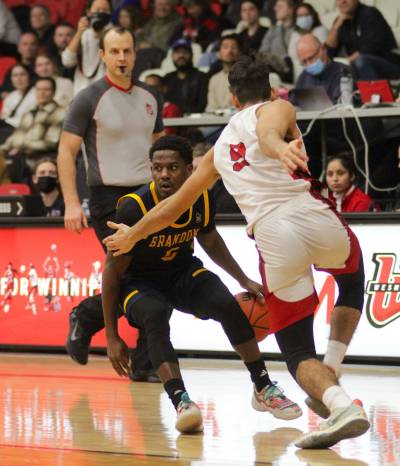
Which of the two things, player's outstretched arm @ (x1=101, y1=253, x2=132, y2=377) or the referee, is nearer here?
player's outstretched arm @ (x1=101, y1=253, x2=132, y2=377)

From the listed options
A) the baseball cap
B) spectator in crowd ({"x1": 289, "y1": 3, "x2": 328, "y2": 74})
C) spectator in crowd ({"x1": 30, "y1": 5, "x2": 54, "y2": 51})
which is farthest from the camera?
A: spectator in crowd ({"x1": 30, "y1": 5, "x2": 54, "y2": 51})

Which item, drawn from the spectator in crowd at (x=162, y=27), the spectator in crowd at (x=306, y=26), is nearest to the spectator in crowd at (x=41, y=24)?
the spectator in crowd at (x=162, y=27)

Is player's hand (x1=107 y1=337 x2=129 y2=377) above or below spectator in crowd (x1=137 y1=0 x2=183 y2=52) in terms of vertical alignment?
below

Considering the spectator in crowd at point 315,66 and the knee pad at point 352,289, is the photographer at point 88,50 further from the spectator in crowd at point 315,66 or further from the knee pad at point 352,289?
the knee pad at point 352,289

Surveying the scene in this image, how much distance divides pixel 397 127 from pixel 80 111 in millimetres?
4070

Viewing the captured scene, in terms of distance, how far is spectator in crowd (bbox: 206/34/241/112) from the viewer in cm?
1204

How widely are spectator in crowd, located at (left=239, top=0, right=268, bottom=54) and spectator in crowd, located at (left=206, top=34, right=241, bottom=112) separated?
382 millimetres

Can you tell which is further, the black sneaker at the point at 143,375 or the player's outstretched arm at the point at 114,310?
the black sneaker at the point at 143,375

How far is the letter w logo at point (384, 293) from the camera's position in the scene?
8.34m

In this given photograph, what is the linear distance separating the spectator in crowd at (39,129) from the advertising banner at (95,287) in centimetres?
339

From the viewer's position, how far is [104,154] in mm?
7516

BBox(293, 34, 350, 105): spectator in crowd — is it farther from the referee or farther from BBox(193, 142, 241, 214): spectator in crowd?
the referee

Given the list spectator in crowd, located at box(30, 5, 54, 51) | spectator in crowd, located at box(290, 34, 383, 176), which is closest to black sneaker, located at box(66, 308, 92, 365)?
spectator in crowd, located at box(290, 34, 383, 176)

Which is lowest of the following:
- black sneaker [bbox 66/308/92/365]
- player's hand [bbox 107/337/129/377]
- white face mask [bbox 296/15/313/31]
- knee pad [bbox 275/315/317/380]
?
black sneaker [bbox 66/308/92/365]
